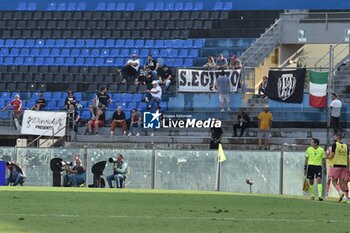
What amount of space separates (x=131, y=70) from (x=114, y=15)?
582 centimetres

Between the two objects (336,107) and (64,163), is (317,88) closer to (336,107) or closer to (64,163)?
(336,107)

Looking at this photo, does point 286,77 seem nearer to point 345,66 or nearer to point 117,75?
point 345,66

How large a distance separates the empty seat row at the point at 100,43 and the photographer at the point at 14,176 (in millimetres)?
11958

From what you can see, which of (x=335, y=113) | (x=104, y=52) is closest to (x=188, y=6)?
(x=104, y=52)

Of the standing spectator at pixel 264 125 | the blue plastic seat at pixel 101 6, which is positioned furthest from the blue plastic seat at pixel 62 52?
the standing spectator at pixel 264 125

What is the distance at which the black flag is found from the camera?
37375 millimetres

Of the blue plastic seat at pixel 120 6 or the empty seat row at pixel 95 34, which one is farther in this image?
the blue plastic seat at pixel 120 6

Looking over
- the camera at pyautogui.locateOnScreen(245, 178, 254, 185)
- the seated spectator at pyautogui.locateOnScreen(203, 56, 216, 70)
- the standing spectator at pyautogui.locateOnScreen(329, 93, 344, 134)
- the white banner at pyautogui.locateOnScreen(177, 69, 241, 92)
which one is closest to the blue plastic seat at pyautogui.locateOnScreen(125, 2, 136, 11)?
the seated spectator at pyautogui.locateOnScreen(203, 56, 216, 70)

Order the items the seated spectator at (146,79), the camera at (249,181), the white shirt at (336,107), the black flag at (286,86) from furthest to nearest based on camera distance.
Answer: the seated spectator at (146,79), the black flag at (286,86), the white shirt at (336,107), the camera at (249,181)

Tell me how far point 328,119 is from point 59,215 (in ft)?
61.6

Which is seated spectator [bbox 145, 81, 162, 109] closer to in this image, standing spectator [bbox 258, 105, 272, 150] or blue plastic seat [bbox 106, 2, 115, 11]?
standing spectator [bbox 258, 105, 272, 150]

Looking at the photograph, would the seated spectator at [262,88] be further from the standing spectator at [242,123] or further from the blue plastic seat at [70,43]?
the blue plastic seat at [70,43]

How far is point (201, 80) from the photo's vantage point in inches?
1533

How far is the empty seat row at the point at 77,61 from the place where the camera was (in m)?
43.1
